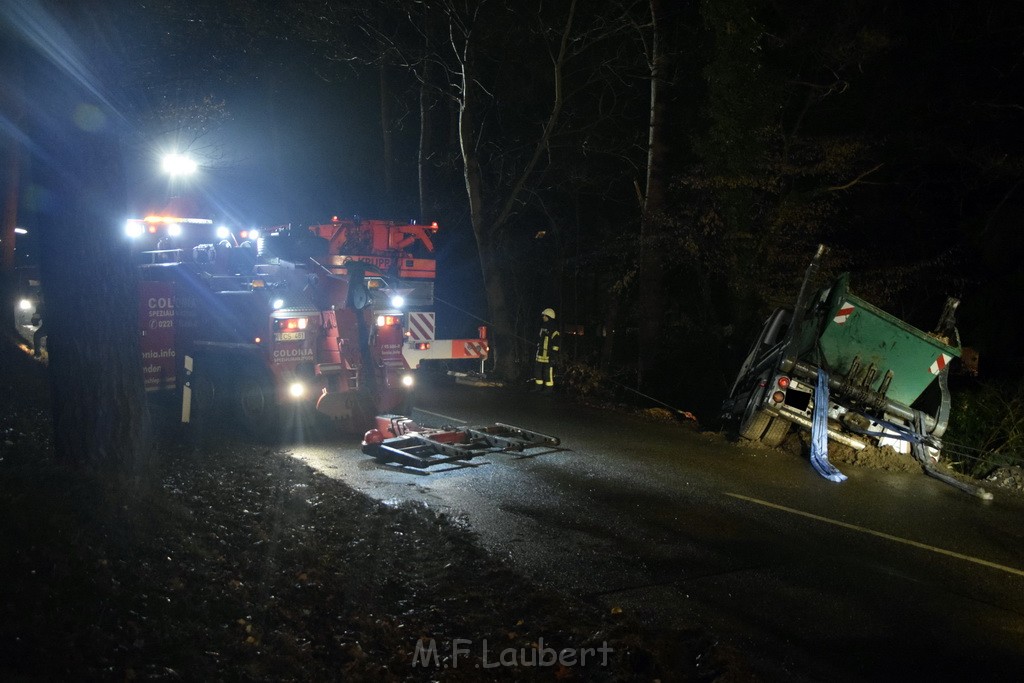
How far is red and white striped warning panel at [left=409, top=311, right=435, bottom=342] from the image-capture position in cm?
1376

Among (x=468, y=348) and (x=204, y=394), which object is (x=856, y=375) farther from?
(x=204, y=394)

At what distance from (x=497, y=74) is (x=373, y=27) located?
4.48 meters

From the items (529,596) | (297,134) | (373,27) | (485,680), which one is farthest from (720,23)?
(297,134)

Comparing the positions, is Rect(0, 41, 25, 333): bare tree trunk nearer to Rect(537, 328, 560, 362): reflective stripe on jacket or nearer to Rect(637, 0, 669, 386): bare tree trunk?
Rect(537, 328, 560, 362): reflective stripe on jacket

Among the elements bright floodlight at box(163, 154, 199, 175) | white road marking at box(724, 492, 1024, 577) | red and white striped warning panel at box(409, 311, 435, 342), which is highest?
bright floodlight at box(163, 154, 199, 175)

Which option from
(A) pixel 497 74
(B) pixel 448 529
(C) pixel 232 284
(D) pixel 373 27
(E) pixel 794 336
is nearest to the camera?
(B) pixel 448 529

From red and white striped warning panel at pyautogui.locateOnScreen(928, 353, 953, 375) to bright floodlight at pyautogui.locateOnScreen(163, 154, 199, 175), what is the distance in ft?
45.1

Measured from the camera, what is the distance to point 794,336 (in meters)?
10.4

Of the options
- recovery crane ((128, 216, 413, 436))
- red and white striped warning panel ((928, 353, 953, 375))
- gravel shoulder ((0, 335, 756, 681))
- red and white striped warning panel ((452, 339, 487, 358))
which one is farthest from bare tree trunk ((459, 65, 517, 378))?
gravel shoulder ((0, 335, 756, 681))

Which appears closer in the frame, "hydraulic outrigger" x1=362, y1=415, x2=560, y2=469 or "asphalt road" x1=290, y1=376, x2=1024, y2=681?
"asphalt road" x1=290, y1=376, x2=1024, y2=681

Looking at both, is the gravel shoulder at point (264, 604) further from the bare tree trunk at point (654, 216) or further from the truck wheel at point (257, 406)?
the bare tree trunk at point (654, 216)

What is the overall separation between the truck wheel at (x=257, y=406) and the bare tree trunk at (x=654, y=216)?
27.5 feet

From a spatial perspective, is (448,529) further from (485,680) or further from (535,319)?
(535,319)

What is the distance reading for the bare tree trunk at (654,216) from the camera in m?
16.8
